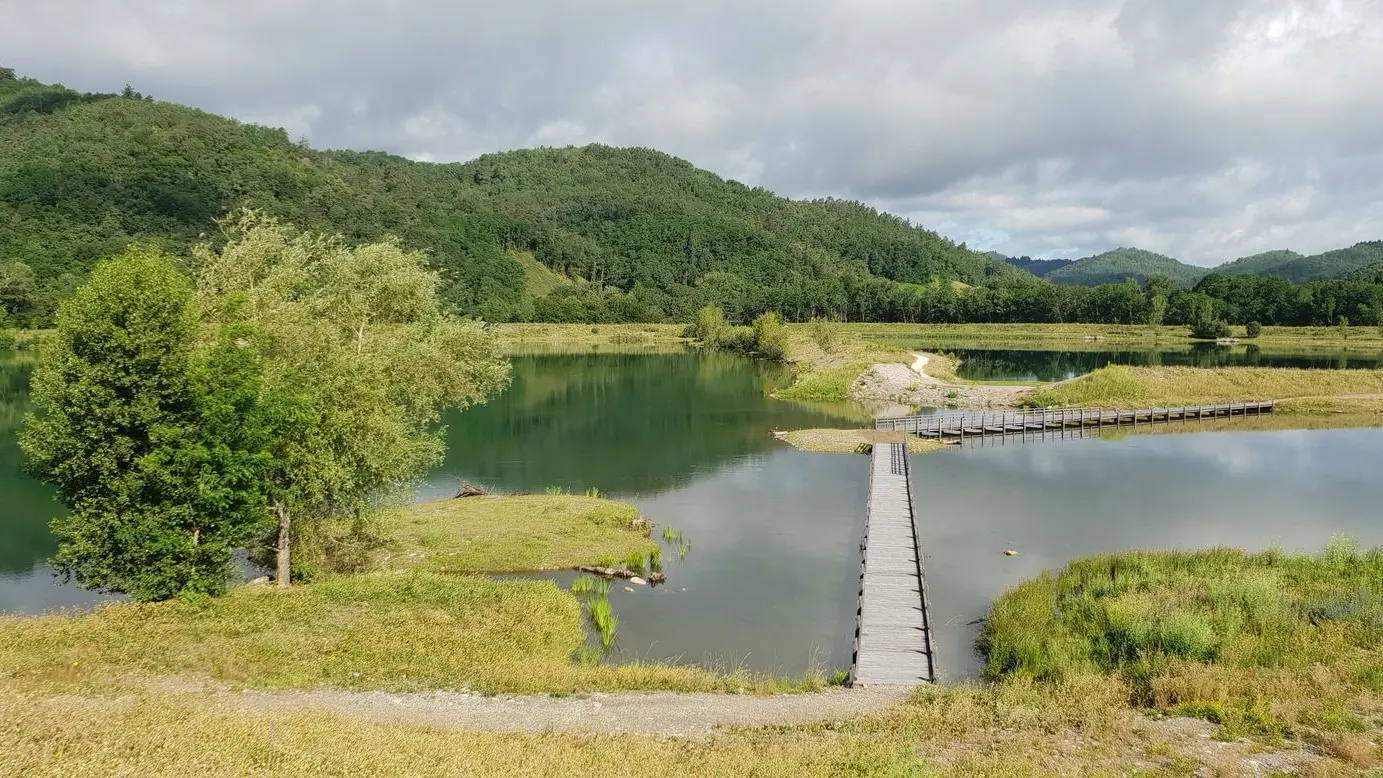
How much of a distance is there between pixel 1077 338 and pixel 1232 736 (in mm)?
191211

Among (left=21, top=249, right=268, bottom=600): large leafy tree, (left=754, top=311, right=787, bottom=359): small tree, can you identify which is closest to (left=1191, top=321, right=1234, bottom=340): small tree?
(left=754, top=311, right=787, bottom=359): small tree

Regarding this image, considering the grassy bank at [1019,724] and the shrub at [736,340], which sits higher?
the shrub at [736,340]

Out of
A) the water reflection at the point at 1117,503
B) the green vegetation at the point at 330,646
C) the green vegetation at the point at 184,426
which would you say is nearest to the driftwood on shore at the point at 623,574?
the green vegetation at the point at 330,646

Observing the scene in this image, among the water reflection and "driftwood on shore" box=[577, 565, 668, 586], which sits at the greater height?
the water reflection

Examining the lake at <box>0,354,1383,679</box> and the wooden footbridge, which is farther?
the lake at <box>0,354,1383,679</box>

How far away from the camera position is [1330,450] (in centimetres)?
5997

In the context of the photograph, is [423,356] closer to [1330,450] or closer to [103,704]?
[103,704]

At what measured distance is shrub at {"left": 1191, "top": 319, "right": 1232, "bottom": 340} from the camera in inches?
6836

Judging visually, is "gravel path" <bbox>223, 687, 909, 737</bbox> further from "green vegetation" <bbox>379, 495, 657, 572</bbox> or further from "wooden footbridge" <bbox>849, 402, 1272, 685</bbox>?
"green vegetation" <bbox>379, 495, 657, 572</bbox>

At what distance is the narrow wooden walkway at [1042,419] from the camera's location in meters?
64.3

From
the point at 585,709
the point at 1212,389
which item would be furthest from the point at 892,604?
the point at 1212,389

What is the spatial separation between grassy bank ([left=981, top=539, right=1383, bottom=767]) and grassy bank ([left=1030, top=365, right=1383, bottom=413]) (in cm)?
4939

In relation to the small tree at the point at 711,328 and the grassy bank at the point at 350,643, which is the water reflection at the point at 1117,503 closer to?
the grassy bank at the point at 350,643

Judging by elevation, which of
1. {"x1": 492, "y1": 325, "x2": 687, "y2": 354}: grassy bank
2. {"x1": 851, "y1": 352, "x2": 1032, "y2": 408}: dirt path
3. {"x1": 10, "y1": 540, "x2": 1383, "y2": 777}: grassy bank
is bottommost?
{"x1": 10, "y1": 540, "x2": 1383, "y2": 777}: grassy bank
